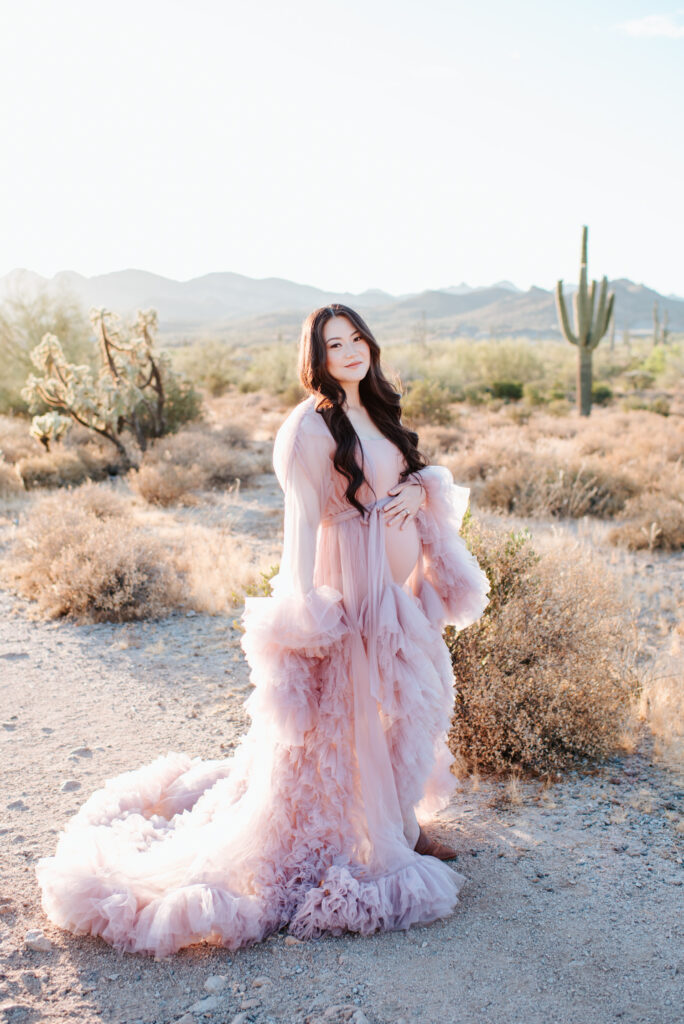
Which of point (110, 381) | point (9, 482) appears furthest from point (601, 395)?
point (9, 482)

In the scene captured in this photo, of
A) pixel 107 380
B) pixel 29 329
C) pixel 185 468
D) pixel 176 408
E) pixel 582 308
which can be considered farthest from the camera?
pixel 582 308

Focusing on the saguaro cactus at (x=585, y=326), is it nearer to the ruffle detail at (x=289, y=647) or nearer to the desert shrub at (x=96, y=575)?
the desert shrub at (x=96, y=575)

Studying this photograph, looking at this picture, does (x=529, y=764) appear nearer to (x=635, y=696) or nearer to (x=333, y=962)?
(x=635, y=696)

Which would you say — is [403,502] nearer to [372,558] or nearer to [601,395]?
[372,558]

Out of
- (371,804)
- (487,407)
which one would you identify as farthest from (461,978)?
(487,407)

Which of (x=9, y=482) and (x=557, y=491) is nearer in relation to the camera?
(x=557, y=491)

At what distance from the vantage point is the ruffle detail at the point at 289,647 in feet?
8.41

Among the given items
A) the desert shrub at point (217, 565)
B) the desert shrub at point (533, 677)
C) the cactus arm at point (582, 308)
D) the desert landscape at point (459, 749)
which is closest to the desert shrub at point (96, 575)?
the desert landscape at point (459, 749)

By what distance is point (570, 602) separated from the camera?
13.8 feet

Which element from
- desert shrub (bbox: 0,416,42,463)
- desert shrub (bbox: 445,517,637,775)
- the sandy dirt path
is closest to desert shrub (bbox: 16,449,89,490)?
desert shrub (bbox: 0,416,42,463)

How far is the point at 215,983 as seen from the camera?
2.42m

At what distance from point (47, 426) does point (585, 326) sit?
13.0m

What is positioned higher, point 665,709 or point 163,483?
point 163,483

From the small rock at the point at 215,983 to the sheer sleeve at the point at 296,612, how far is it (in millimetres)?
727
